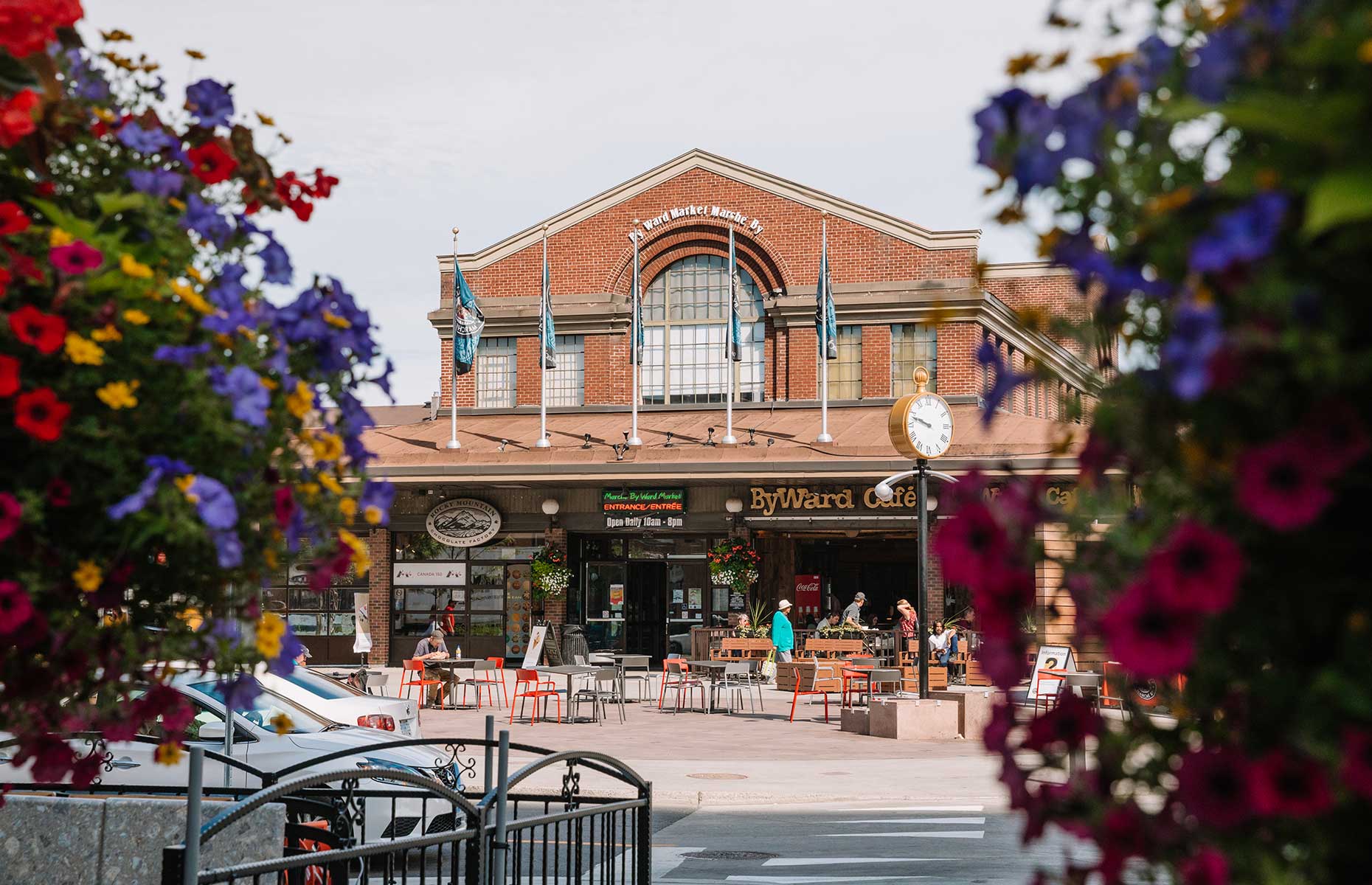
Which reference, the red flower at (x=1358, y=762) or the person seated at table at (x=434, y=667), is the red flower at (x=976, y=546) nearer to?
the red flower at (x=1358, y=762)

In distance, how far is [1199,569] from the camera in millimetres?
1375

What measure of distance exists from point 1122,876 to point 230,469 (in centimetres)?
160

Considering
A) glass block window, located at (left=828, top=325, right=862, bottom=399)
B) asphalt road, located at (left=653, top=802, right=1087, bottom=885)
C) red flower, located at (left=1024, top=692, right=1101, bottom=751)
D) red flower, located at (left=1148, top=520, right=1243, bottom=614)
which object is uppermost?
glass block window, located at (left=828, top=325, right=862, bottom=399)

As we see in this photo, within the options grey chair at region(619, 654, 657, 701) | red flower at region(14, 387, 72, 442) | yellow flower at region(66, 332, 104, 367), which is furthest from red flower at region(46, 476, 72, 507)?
grey chair at region(619, 654, 657, 701)

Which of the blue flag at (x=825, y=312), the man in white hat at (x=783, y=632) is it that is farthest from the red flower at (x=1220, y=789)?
the blue flag at (x=825, y=312)

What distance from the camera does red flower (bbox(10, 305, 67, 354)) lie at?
88.7 inches

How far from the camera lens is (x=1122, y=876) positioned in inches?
64.2

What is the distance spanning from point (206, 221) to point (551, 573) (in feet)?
97.6

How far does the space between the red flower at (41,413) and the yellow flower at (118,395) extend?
6 centimetres

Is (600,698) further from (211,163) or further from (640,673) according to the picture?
(211,163)

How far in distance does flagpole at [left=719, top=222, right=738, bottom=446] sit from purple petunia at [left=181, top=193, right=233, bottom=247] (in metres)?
28.4

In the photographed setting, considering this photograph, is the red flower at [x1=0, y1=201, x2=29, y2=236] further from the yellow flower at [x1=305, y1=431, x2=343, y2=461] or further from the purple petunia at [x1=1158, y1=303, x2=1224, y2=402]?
the purple petunia at [x1=1158, y1=303, x2=1224, y2=402]

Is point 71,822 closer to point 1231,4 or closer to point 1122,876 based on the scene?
point 1122,876

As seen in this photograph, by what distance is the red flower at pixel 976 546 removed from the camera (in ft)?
5.20
